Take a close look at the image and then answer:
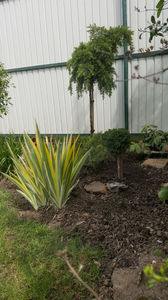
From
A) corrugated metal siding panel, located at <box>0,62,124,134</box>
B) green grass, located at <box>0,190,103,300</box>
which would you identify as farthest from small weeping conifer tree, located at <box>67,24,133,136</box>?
green grass, located at <box>0,190,103,300</box>

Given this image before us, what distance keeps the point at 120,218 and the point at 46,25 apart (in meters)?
4.98

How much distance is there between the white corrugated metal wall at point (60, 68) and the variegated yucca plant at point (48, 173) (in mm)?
2946

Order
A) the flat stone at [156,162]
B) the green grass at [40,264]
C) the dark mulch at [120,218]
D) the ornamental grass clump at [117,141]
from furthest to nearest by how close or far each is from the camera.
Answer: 1. the flat stone at [156,162]
2. the ornamental grass clump at [117,141]
3. the dark mulch at [120,218]
4. the green grass at [40,264]

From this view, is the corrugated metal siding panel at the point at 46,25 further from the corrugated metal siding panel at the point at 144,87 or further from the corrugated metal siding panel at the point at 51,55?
the corrugated metal siding panel at the point at 144,87

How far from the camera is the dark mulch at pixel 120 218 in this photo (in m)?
1.75

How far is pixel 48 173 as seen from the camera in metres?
2.24

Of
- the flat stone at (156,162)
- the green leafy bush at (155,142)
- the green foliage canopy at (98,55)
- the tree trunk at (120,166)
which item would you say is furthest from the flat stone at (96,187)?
the green foliage canopy at (98,55)

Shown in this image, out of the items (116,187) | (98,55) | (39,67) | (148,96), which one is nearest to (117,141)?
(116,187)

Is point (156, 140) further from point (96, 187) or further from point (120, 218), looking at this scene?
point (120, 218)

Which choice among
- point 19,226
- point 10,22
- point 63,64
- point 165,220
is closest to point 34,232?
point 19,226

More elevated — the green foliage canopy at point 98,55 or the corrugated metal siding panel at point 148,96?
the green foliage canopy at point 98,55

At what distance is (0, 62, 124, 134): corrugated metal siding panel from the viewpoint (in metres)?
5.32

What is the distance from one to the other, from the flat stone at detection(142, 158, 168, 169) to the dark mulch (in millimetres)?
164

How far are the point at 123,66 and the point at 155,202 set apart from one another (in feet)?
11.3
